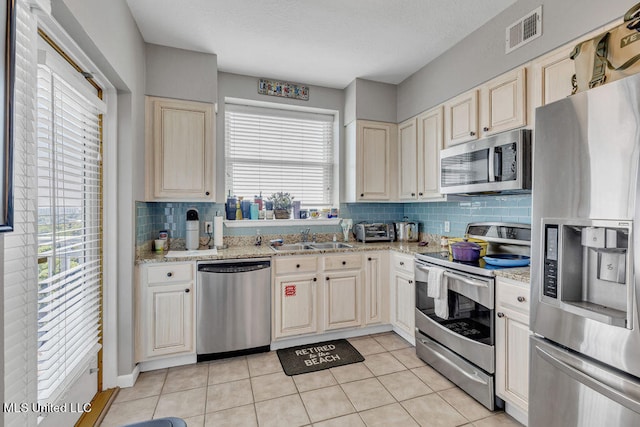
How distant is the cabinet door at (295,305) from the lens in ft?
9.12

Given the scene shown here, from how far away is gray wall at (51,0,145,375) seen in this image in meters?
1.93

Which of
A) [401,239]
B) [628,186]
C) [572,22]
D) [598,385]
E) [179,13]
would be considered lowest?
[598,385]

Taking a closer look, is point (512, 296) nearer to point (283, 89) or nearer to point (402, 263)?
point (402, 263)

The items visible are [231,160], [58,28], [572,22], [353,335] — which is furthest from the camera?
[231,160]

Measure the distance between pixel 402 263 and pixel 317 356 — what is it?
1.16 meters

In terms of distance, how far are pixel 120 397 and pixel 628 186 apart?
3060 millimetres

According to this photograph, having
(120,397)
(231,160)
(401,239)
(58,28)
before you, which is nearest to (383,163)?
(401,239)

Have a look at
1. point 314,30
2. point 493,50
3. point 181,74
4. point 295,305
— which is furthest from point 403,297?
point 181,74

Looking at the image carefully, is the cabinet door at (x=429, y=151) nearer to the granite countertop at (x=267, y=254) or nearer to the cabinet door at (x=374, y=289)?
the granite countertop at (x=267, y=254)

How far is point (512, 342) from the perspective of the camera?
1831 mm

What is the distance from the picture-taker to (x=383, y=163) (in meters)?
3.49

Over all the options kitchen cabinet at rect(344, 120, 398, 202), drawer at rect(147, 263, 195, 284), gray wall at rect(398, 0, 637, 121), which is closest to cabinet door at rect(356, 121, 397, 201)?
kitchen cabinet at rect(344, 120, 398, 202)

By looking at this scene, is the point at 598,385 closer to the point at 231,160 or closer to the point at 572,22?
the point at 572,22

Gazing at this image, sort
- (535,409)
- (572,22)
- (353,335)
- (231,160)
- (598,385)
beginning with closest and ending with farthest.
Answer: (598,385)
(535,409)
(572,22)
(353,335)
(231,160)
